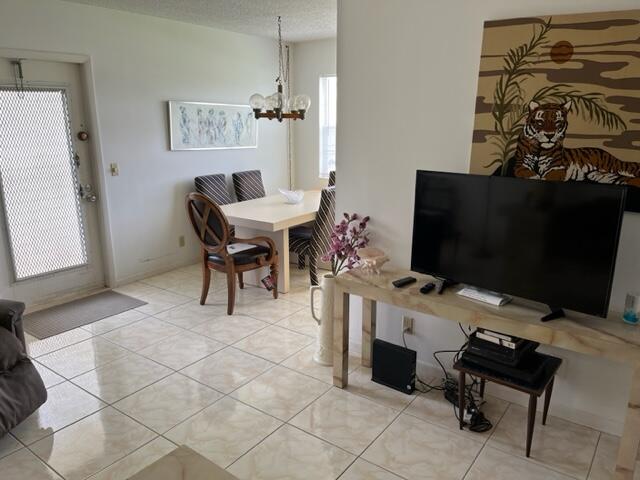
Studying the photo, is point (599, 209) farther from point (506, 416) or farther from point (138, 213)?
point (138, 213)

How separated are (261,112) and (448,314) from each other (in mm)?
2878

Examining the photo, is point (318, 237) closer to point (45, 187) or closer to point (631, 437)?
point (45, 187)

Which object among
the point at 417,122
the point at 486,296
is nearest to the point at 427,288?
the point at 486,296

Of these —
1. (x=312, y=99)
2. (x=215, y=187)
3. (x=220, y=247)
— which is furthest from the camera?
(x=312, y=99)

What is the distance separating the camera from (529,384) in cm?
218

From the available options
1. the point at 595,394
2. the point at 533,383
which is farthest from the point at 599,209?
the point at 595,394

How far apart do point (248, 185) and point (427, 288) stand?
3.64 meters

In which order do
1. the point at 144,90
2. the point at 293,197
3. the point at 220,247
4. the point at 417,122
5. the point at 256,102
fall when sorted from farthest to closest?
the point at 293,197 < the point at 144,90 < the point at 256,102 < the point at 220,247 < the point at 417,122

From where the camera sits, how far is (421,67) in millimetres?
2643

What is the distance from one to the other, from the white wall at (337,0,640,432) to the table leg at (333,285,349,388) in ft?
1.41

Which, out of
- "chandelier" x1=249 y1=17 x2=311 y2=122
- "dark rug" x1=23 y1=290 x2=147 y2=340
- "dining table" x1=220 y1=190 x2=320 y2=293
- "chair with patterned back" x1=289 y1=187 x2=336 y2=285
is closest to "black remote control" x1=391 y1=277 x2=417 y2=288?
"dining table" x1=220 y1=190 x2=320 y2=293

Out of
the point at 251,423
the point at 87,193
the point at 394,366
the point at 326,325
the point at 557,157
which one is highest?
the point at 557,157

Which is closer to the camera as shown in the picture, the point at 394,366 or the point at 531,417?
the point at 531,417

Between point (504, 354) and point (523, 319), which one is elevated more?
point (523, 319)
